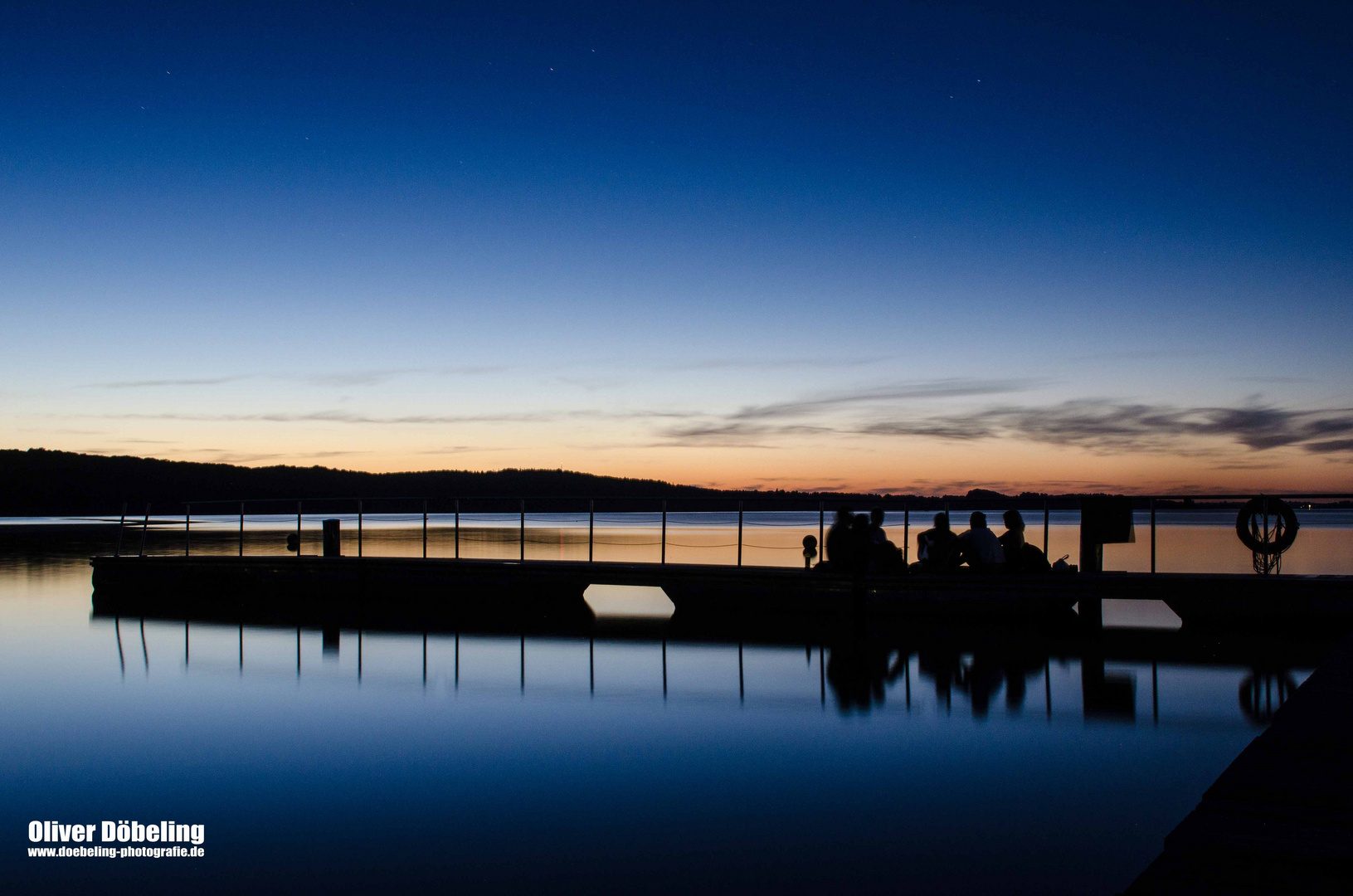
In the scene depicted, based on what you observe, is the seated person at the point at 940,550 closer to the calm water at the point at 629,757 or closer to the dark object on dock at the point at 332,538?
the calm water at the point at 629,757

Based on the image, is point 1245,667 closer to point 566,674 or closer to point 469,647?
point 566,674

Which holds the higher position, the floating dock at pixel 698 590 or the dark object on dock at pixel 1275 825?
the dark object on dock at pixel 1275 825

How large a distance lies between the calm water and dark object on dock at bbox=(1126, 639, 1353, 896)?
1059mm

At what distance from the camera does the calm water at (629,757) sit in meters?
5.66

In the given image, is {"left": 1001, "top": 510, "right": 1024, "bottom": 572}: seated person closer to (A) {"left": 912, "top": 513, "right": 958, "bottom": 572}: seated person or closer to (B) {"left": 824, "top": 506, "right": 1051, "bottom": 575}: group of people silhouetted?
(B) {"left": 824, "top": 506, "right": 1051, "bottom": 575}: group of people silhouetted

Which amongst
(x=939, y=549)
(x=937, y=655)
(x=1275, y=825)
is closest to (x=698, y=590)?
(x=939, y=549)

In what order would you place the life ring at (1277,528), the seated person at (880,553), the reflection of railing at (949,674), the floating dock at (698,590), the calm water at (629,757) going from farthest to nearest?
the life ring at (1277,528) < the seated person at (880,553) < the floating dock at (698,590) < the reflection of railing at (949,674) < the calm water at (629,757)

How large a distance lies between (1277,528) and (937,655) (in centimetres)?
664

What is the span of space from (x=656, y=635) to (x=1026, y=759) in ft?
23.9

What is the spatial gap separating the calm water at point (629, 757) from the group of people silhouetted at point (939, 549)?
1022 millimetres

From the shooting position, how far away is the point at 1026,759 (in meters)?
7.64

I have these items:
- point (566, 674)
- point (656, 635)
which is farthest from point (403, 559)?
point (566, 674)

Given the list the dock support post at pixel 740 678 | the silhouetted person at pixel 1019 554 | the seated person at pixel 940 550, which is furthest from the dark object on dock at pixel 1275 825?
the seated person at pixel 940 550

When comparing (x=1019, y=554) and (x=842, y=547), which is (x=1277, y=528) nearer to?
(x=1019, y=554)
